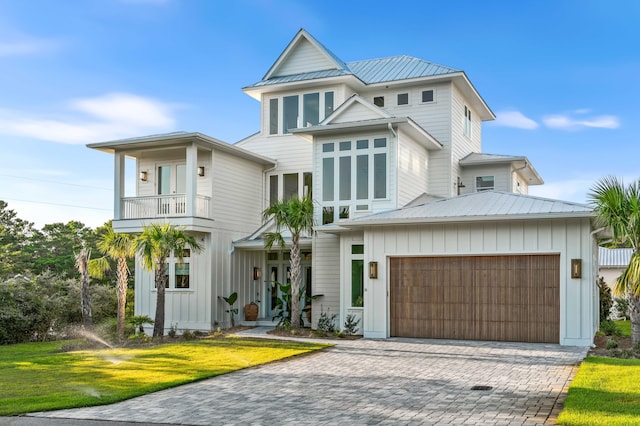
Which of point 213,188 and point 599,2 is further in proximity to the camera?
point 213,188

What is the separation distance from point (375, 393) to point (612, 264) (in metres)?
23.1

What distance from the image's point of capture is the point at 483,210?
16547 mm

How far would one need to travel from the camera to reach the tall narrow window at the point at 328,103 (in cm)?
2323

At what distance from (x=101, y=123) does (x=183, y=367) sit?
13445 millimetres

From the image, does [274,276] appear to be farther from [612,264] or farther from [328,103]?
[612,264]

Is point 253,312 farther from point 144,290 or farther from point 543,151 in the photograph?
point 543,151

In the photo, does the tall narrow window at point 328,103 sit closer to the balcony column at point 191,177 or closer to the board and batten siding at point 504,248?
the balcony column at point 191,177

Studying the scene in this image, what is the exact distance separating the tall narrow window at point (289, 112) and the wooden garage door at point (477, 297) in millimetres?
8256

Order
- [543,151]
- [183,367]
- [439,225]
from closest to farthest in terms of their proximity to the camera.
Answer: [183,367], [439,225], [543,151]

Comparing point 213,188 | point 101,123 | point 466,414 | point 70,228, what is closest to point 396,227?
point 213,188

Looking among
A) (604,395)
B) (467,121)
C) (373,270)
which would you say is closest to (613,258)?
(467,121)

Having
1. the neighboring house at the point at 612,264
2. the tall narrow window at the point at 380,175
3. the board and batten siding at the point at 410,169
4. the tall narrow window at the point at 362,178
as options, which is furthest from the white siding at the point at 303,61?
the neighboring house at the point at 612,264

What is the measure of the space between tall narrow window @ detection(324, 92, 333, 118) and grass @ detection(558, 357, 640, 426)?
13.7 m

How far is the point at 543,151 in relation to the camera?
81.9 ft
